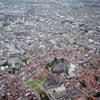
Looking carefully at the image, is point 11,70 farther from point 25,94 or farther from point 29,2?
point 29,2

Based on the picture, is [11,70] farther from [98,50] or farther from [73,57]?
[98,50]

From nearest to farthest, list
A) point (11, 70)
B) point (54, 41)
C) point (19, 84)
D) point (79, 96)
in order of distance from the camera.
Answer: point (79, 96) → point (19, 84) → point (11, 70) → point (54, 41)

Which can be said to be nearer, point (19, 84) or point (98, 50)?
point (19, 84)

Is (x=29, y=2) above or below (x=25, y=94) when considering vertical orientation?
above

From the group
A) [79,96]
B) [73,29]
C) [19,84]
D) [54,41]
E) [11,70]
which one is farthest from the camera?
[73,29]

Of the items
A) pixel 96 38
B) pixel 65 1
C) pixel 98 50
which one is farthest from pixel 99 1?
pixel 98 50

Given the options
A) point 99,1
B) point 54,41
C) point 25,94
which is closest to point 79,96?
point 25,94
